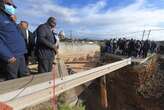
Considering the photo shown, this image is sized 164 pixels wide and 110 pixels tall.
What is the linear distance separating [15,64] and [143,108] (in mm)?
13450

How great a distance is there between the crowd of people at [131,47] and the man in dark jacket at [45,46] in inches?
420

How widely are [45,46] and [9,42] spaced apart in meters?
2.31

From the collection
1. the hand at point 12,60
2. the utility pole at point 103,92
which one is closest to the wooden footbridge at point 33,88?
the hand at point 12,60

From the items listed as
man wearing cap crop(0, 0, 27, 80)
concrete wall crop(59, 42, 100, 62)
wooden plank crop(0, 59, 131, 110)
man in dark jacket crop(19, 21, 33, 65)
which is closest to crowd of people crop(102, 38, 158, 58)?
concrete wall crop(59, 42, 100, 62)

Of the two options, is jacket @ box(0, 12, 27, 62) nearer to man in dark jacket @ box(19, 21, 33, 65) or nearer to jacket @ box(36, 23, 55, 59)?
jacket @ box(36, 23, 55, 59)

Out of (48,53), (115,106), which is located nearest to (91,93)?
(115,106)

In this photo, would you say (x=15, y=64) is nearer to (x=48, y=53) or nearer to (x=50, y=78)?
(x=50, y=78)

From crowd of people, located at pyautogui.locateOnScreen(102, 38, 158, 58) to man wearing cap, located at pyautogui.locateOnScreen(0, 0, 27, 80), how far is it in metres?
12.7

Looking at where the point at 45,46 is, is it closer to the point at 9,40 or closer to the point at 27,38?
the point at 27,38

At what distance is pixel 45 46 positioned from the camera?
28.1ft

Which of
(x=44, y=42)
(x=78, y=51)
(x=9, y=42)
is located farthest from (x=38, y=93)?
(x=78, y=51)

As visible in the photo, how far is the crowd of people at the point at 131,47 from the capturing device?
19.0 m

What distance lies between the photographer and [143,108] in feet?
62.1

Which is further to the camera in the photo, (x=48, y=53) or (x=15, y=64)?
(x=48, y=53)
